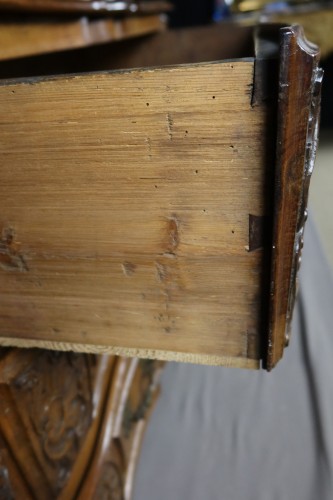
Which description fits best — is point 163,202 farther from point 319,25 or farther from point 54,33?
point 319,25

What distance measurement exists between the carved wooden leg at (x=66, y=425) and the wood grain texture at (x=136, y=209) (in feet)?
0.45

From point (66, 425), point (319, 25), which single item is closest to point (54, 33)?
point (66, 425)

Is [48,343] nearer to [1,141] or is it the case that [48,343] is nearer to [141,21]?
[1,141]

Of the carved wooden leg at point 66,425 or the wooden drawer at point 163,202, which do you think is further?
the carved wooden leg at point 66,425

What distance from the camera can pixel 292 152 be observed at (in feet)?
1.01

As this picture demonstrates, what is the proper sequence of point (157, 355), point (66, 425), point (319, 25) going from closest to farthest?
point (157, 355) < point (66, 425) < point (319, 25)

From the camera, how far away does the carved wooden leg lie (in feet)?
1.84

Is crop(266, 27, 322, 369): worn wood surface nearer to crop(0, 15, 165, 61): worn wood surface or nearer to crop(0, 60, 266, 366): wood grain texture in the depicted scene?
crop(0, 60, 266, 366): wood grain texture

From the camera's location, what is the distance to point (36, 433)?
600mm

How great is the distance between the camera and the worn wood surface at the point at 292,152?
0.28 m

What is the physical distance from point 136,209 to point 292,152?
0.13 meters

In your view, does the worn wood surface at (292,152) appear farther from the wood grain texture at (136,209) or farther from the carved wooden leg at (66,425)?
the carved wooden leg at (66,425)

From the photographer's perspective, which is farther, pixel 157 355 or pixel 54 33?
pixel 54 33

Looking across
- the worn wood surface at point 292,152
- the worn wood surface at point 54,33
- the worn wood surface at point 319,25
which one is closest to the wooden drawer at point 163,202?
the worn wood surface at point 292,152
